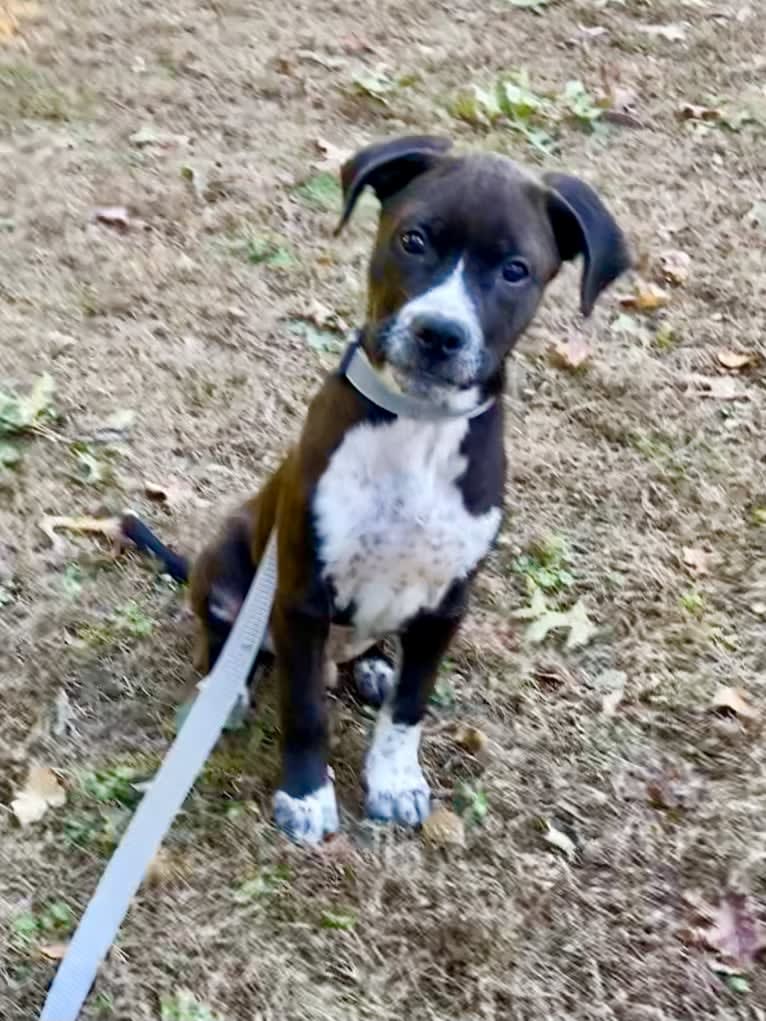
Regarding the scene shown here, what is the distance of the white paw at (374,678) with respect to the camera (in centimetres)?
373

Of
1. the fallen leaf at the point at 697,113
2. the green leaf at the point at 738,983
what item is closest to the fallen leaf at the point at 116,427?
the green leaf at the point at 738,983

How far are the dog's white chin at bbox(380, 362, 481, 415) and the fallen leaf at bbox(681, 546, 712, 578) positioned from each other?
1.67m

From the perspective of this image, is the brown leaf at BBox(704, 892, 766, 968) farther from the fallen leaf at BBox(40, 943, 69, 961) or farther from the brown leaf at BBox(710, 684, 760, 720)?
the fallen leaf at BBox(40, 943, 69, 961)

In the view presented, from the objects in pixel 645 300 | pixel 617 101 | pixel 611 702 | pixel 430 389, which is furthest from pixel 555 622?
pixel 617 101

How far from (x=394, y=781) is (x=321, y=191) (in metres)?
3.21

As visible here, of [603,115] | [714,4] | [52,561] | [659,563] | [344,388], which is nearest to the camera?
[344,388]

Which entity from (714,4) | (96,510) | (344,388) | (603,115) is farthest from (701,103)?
(344,388)

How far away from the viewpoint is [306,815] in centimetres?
333

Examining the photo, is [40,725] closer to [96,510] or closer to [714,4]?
[96,510]

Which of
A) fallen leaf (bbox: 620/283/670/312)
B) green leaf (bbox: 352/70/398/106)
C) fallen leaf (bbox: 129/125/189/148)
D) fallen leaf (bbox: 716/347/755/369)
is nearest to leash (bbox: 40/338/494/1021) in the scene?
fallen leaf (bbox: 716/347/755/369)

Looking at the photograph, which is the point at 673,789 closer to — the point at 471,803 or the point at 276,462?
the point at 471,803

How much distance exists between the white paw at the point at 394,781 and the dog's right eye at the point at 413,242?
1.16 metres

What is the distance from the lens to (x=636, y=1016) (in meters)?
3.08

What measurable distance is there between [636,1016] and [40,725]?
1559 mm
